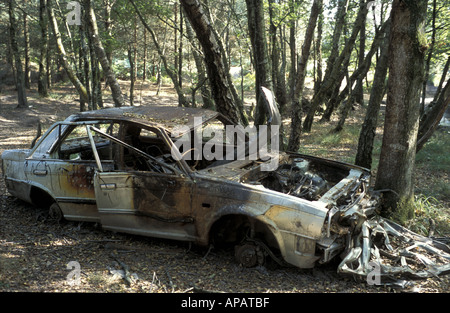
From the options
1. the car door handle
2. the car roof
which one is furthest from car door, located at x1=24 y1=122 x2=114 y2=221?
the car roof

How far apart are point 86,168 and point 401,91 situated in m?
4.48

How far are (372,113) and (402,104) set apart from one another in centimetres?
193

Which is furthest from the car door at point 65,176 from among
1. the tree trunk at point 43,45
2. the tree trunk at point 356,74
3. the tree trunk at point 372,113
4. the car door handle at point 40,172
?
the tree trunk at point 43,45

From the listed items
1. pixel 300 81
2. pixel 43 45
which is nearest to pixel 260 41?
pixel 300 81

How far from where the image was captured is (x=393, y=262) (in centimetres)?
402

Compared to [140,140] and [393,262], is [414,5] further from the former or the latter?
[140,140]

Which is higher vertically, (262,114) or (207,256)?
(262,114)

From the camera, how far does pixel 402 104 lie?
4.89 metres

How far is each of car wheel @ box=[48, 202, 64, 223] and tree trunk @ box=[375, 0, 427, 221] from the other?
476 centimetres

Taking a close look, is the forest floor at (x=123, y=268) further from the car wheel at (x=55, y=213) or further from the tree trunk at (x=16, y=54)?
the tree trunk at (x=16, y=54)

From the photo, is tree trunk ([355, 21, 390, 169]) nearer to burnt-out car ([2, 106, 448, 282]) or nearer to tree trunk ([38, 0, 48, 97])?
burnt-out car ([2, 106, 448, 282])

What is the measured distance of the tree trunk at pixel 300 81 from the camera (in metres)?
7.34
